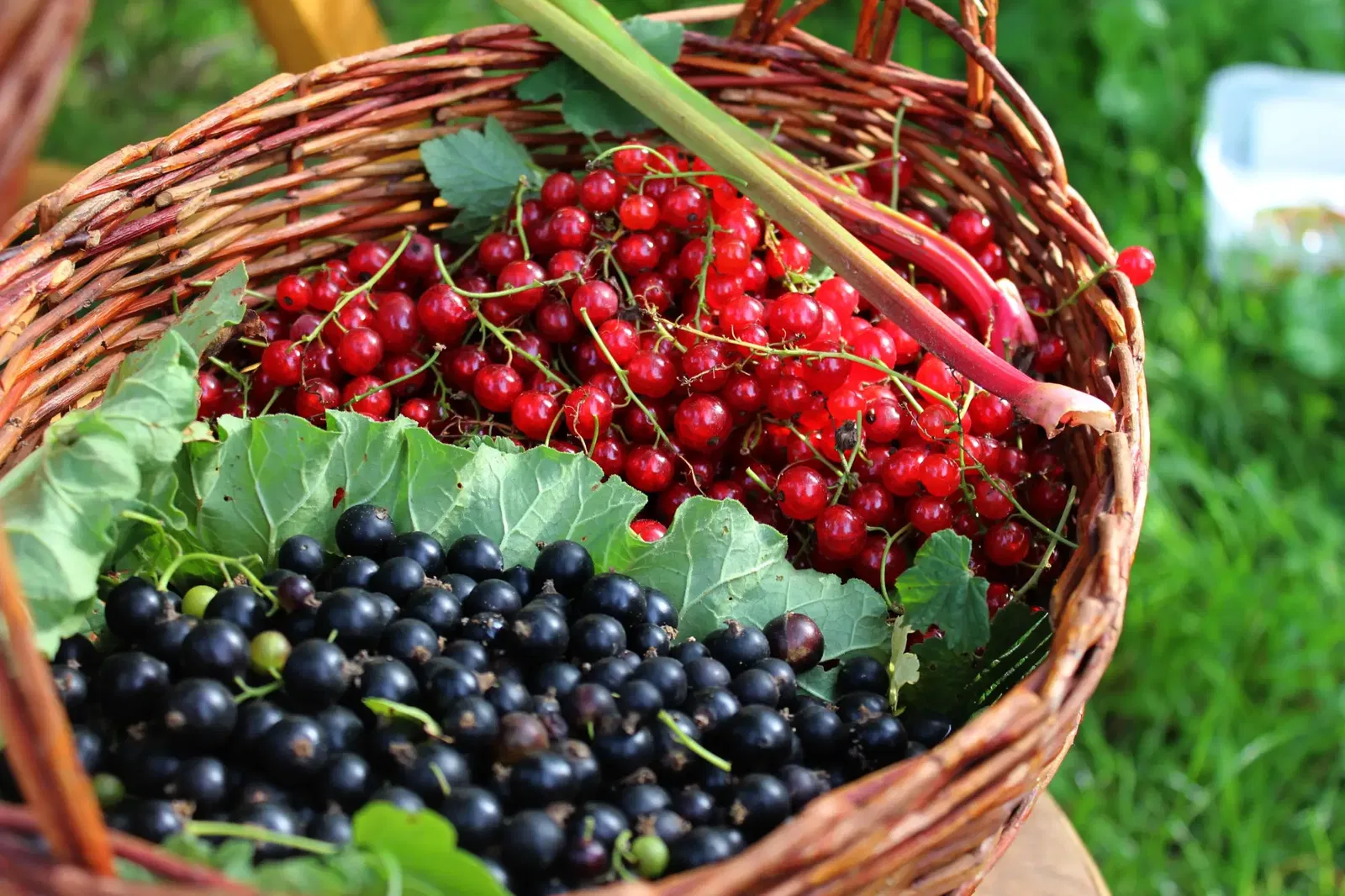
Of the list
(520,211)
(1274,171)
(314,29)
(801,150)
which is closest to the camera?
(520,211)

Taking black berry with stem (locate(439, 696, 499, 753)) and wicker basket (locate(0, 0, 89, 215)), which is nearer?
wicker basket (locate(0, 0, 89, 215))

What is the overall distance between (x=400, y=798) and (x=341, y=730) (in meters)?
0.08

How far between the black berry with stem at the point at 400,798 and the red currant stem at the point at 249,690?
10cm

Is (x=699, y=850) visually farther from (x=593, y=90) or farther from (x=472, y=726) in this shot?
(x=593, y=90)

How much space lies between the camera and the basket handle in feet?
1.61

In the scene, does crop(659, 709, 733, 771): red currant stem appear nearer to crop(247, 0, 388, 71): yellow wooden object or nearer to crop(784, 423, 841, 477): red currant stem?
crop(784, 423, 841, 477): red currant stem

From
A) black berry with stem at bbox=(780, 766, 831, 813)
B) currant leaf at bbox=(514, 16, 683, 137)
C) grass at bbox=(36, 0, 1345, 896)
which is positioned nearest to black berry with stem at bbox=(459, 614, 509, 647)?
black berry with stem at bbox=(780, 766, 831, 813)

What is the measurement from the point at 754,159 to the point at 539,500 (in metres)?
0.38

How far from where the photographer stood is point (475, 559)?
0.90 metres

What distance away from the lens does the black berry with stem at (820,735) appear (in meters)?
0.82

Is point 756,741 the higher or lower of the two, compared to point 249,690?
lower

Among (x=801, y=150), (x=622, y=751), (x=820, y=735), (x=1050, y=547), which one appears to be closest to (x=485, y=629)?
(x=622, y=751)

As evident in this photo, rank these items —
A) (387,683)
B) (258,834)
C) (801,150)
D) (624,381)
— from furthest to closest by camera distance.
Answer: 1. (801,150)
2. (624,381)
3. (387,683)
4. (258,834)

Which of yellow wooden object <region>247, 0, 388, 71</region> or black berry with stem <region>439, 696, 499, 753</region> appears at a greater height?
yellow wooden object <region>247, 0, 388, 71</region>
